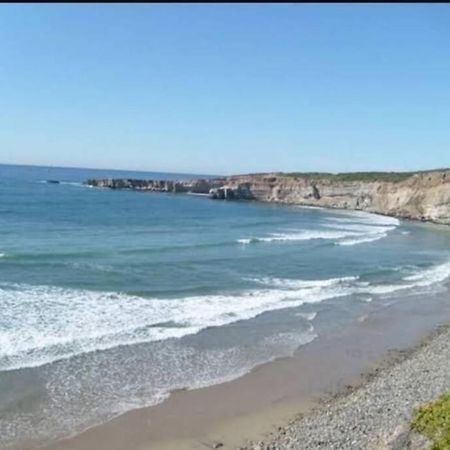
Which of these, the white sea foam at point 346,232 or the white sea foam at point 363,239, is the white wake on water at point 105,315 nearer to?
the white sea foam at point 363,239

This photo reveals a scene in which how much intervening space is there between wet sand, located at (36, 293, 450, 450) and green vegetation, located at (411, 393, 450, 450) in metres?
4.90

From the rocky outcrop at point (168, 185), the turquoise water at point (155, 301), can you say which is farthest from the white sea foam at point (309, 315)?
the rocky outcrop at point (168, 185)

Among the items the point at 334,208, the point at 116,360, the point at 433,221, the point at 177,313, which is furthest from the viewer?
the point at 334,208

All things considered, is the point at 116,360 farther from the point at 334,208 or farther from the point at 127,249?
the point at 334,208

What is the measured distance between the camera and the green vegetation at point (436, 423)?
28.5ft

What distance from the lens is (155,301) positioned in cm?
Result: 2583

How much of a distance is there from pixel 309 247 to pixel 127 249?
15466mm

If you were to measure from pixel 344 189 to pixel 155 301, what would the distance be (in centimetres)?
7755

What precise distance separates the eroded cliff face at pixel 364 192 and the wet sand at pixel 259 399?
2365 inches

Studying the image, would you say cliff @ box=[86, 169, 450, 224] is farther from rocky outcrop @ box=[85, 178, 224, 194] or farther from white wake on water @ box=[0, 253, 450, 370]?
white wake on water @ box=[0, 253, 450, 370]

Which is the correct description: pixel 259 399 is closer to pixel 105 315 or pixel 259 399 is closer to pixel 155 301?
pixel 105 315

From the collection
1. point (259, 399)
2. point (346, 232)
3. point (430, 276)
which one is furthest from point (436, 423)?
point (346, 232)

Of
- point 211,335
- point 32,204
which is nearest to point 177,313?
point 211,335

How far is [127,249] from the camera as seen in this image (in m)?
39.0
